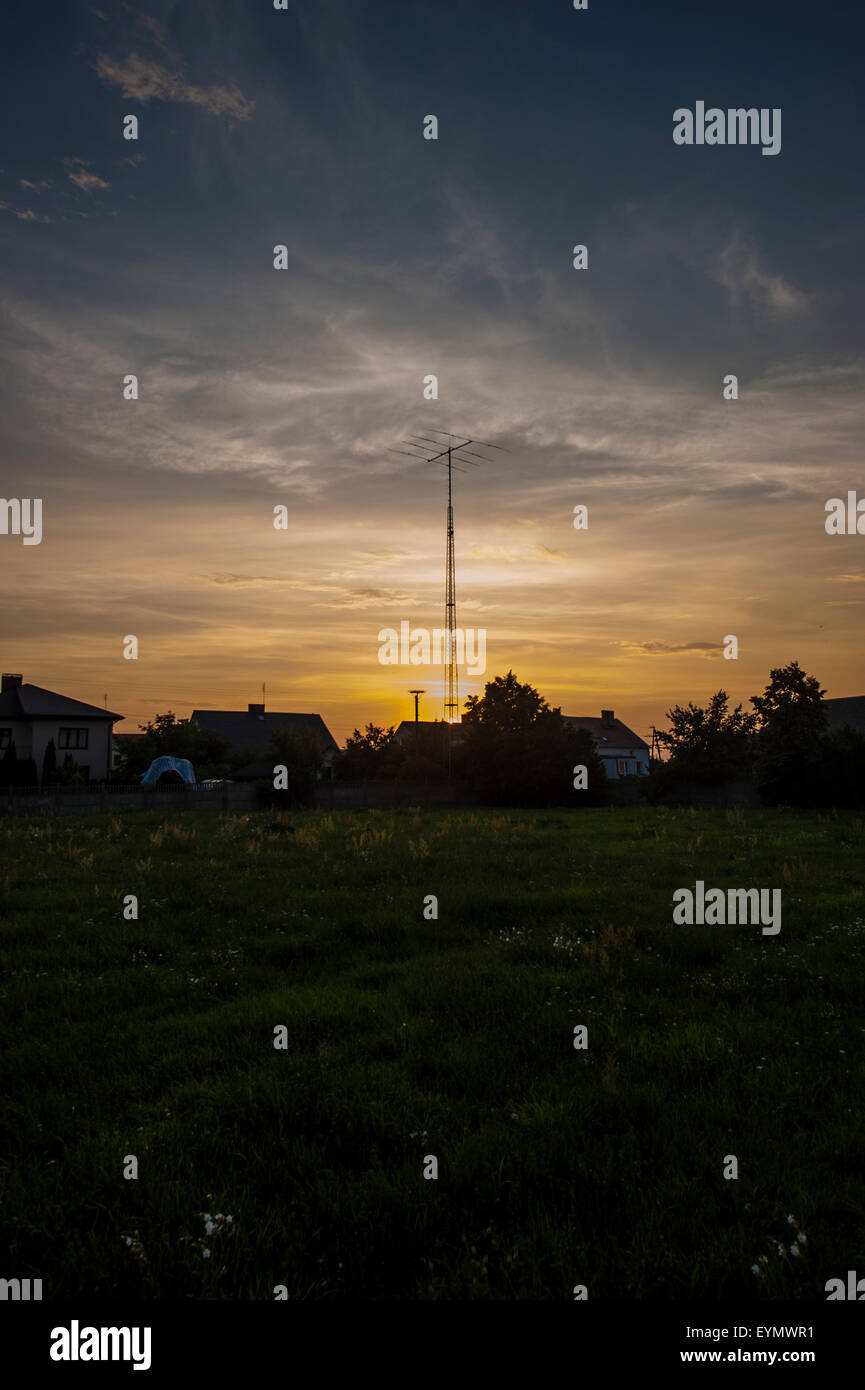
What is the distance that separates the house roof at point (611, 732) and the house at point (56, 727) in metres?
61.5

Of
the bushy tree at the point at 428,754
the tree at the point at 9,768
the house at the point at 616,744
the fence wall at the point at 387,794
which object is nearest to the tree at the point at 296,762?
the fence wall at the point at 387,794

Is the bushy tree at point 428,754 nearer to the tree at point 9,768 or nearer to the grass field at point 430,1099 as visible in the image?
the tree at point 9,768

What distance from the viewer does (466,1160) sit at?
180 inches

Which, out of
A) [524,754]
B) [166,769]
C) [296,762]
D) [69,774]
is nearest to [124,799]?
[296,762]

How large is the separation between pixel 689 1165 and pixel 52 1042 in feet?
16.7

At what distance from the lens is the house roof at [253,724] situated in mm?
88250

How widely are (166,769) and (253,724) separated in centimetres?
3980

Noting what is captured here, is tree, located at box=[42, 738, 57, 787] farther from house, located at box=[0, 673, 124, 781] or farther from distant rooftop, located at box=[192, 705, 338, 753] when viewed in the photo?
distant rooftop, located at box=[192, 705, 338, 753]

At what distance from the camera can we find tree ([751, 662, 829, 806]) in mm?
39094

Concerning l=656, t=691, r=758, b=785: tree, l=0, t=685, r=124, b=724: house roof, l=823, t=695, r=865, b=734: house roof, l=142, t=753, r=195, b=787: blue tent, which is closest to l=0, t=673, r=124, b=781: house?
l=0, t=685, r=124, b=724: house roof

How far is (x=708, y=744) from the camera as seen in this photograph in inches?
1914

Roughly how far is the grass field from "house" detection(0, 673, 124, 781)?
172 ft

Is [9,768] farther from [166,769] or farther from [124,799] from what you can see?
[124,799]
